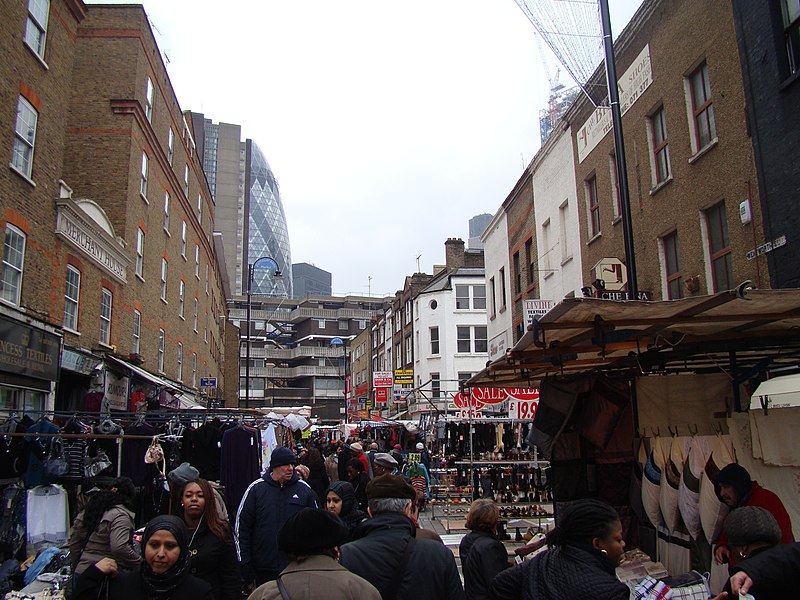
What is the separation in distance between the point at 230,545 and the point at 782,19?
1180 centimetres

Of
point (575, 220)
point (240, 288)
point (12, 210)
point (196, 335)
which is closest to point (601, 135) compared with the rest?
point (575, 220)

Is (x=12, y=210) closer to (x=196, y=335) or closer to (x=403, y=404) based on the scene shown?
(x=196, y=335)

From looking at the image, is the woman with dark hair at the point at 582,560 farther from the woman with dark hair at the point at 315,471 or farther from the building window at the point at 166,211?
the building window at the point at 166,211

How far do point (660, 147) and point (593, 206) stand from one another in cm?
369

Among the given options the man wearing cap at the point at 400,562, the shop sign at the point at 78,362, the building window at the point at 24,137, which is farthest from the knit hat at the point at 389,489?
the shop sign at the point at 78,362

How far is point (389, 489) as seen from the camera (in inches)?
163

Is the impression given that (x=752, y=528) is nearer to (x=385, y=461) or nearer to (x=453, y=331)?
(x=385, y=461)

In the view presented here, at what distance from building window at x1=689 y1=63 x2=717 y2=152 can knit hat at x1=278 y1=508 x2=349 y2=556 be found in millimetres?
12364

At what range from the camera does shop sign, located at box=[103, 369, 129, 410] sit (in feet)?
64.4

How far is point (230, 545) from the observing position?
5.18 m

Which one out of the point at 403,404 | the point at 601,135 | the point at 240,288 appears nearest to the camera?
the point at 601,135

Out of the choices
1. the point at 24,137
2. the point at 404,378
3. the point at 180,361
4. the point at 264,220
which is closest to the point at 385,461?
the point at 24,137

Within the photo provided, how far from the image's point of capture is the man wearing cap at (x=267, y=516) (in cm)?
614

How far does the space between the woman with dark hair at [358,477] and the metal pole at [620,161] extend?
4.78 m
